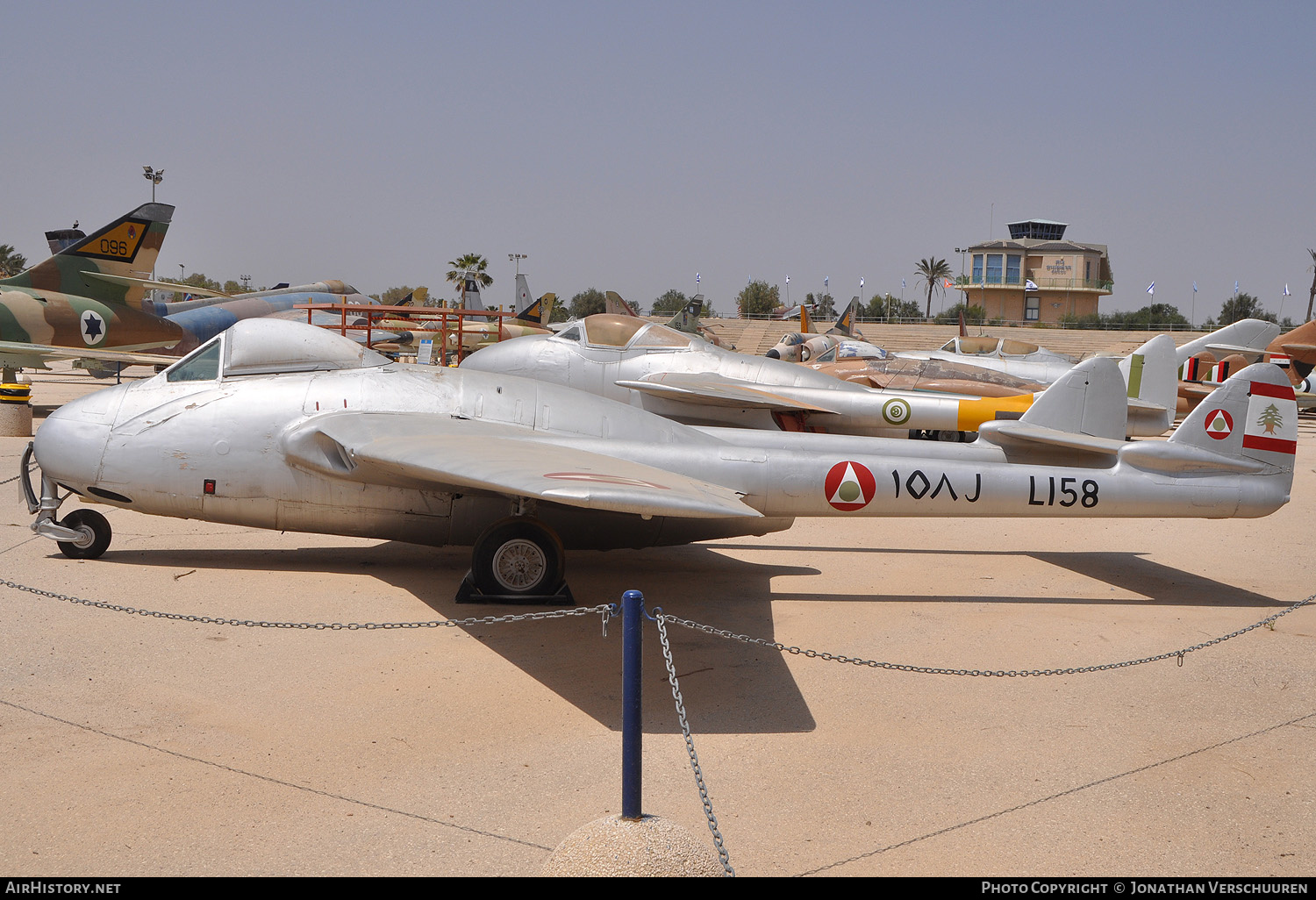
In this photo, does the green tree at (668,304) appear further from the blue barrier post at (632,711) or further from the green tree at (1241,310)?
the blue barrier post at (632,711)

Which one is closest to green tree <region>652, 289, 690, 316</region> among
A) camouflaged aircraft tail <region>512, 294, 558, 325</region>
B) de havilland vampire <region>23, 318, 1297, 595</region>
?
camouflaged aircraft tail <region>512, 294, 558, 325</region>

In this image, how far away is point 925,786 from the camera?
14.7ft

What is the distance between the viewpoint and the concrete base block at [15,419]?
51.3ft

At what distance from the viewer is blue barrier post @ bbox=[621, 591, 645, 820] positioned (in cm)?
324

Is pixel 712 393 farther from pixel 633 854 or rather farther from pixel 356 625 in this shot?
pixel 633 854

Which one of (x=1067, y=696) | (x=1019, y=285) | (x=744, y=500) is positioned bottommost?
(x=1067, y=696)

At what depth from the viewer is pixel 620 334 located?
13320 mm

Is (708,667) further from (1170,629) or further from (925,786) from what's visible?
(1170,629)

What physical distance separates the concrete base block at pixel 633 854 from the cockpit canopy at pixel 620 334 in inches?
421

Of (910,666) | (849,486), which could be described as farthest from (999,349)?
(910,666)

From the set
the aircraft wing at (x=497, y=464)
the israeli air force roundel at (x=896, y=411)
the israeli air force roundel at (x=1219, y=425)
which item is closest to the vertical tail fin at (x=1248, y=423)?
the israeli air force roundel at (x=1219, y=425)

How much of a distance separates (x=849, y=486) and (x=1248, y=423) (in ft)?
12.5
